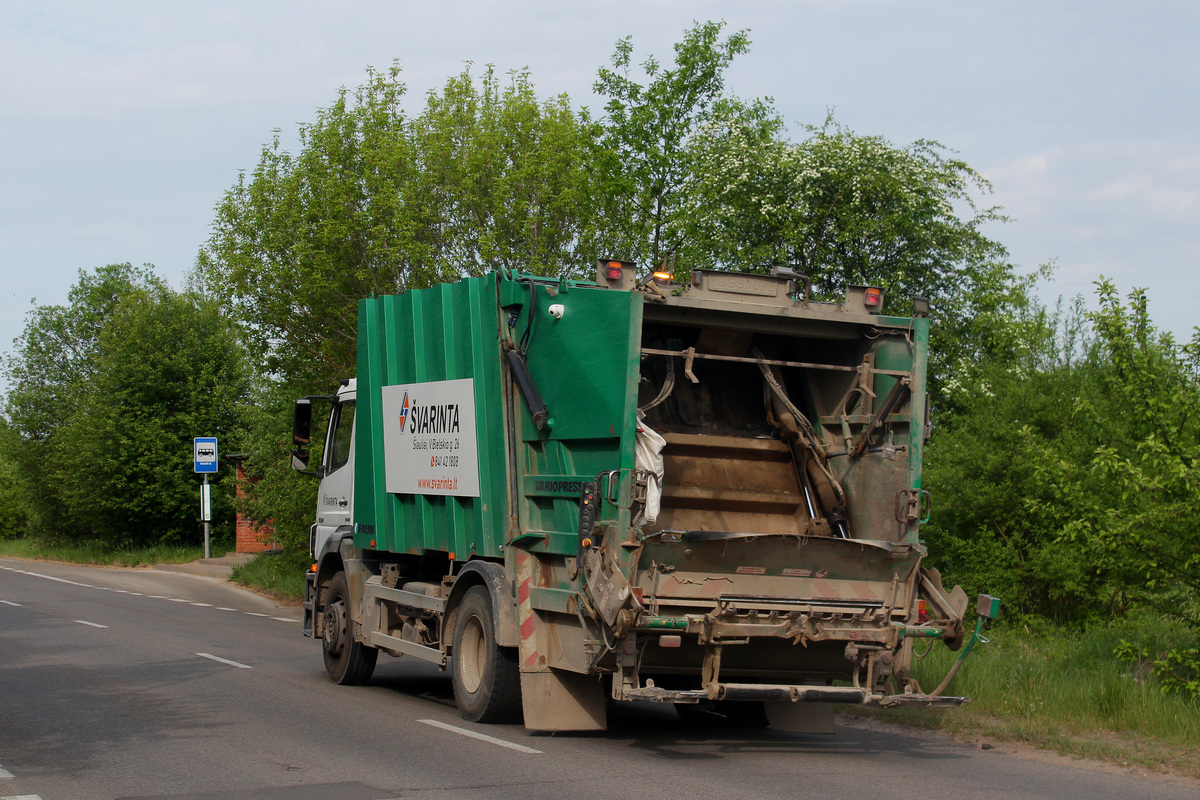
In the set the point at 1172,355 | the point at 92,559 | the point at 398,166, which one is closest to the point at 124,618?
the point at 398,166

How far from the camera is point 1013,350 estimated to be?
16.8 metres

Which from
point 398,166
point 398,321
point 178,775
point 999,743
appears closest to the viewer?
point 178,775

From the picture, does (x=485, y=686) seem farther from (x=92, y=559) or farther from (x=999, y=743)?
(x=92, y=559)

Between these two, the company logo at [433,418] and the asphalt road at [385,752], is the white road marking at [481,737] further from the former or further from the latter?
the company logo at [433,418]

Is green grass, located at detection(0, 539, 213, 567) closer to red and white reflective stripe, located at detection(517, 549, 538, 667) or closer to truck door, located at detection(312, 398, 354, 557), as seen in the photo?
truck door, located at detection(312, 398, 354, 557)

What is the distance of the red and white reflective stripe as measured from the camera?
8.21 meters

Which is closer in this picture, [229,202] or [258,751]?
[258,751]

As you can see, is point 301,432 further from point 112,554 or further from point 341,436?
point 112,554

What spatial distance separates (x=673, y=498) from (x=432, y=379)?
2.46m

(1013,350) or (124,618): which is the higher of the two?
(1013,350)

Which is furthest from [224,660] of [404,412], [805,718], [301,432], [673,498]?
[805,718]

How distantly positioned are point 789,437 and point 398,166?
12154mm

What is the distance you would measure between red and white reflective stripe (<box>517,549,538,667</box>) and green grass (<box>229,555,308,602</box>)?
14828 millimetres

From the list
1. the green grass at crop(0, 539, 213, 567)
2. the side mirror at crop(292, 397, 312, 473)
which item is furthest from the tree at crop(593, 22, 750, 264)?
the green grass at crop(0, 539, 213, 567)
